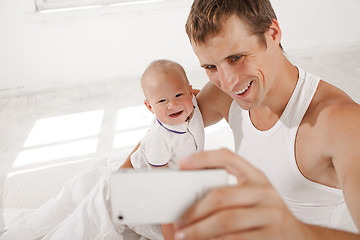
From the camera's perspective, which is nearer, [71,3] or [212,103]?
[212,103]

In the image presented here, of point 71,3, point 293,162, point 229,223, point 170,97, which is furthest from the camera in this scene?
point 71,3

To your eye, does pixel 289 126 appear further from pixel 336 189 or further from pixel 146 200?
pixel 146 200

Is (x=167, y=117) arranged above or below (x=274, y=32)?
below

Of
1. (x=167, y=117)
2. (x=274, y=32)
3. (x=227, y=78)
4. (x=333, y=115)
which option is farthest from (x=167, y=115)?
(x=333, y=115)

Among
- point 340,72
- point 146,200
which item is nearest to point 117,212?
point 146,200

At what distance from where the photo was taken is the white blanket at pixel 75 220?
51.6 inches

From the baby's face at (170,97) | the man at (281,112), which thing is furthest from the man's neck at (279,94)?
the baby's face at (170,97)

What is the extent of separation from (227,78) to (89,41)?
2576 mm

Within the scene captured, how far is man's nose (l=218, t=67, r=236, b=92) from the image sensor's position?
1051 millimetres

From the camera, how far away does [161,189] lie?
1.88ft

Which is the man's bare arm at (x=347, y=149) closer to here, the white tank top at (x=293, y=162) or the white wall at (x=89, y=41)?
the white tank top at (x=293, y=162)

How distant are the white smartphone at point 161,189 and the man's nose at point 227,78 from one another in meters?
0.54

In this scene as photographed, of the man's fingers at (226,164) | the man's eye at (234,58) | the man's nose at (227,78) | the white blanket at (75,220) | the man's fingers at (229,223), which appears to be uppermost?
the man's fingers at (226,164)

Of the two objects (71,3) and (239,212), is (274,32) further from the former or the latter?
(71,3)
